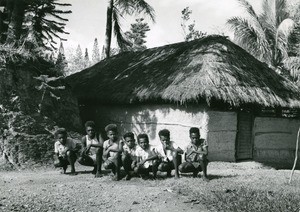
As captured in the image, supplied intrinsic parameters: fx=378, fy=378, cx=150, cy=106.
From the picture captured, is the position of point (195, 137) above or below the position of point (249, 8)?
below

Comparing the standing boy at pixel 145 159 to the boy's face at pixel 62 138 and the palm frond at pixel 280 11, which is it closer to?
the boy's face at pixel 62 138

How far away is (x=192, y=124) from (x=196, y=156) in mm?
3656

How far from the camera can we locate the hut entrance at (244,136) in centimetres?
1215

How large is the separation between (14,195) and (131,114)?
7.21m

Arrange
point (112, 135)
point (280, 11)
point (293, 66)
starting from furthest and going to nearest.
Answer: point (280, 11), point (293, 66), point (112, 135)

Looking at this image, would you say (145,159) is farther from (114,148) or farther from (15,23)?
(15,23)

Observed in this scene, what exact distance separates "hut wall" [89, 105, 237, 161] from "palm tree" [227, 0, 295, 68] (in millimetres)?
8037

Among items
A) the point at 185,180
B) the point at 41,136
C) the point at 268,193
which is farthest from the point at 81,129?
the point at 268,193

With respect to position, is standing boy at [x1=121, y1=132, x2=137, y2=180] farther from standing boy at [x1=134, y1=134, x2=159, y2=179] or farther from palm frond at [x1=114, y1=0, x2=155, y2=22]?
palm frond at [x1=114, y1=0, x2=155, y2=22]

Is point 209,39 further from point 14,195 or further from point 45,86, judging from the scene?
point 14,195

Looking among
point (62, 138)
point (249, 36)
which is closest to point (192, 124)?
point (62, 138)

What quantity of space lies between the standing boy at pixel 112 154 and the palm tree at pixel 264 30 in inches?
496

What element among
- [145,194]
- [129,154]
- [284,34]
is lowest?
[145,194]

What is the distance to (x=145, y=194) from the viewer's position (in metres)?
6.26
